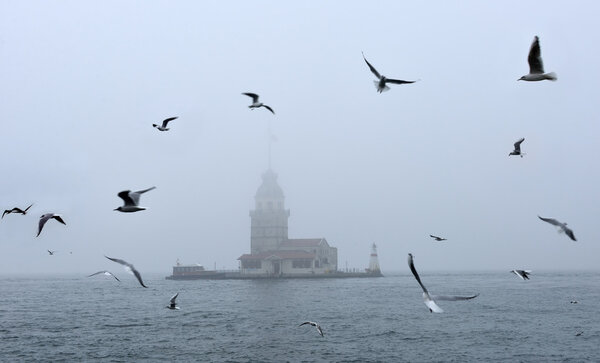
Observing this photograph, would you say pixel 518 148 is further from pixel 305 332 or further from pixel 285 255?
pixel 285 255

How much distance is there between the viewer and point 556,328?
4550cm

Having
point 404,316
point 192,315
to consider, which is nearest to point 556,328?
point 404,316

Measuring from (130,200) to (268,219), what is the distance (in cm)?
12146

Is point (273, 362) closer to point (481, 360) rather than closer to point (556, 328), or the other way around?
point (481, 360)

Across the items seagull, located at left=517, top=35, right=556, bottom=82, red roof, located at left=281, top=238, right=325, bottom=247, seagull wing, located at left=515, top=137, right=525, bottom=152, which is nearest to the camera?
seagull, located at left=517, top=35, right=556, bottom=82

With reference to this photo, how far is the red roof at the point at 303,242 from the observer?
128125 mm

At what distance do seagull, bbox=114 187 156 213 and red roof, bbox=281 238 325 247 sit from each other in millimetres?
114430

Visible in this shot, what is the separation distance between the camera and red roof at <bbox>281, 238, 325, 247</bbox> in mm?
128125

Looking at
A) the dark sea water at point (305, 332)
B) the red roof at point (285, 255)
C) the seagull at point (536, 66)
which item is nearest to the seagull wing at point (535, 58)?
the seagull at point (536, 66)

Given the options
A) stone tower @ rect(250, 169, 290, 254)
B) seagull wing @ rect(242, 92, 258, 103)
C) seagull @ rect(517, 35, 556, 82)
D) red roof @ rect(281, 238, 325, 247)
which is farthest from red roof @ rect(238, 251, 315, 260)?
seagull @ rect(517, 35, 556, 82)

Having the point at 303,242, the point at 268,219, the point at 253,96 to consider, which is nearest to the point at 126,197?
the point at 253,96

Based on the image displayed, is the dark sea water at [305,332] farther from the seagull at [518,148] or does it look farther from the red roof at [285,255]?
the red roof at [285,255]

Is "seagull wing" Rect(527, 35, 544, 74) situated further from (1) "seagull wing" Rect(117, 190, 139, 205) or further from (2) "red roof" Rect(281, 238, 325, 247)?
(2) "red roof" Rect(281, 238, 325, 247)

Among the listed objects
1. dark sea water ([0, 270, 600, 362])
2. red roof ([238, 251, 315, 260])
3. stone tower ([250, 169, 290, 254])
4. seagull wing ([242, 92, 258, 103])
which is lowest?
dark sea water ([0, 270, 600, 362])
